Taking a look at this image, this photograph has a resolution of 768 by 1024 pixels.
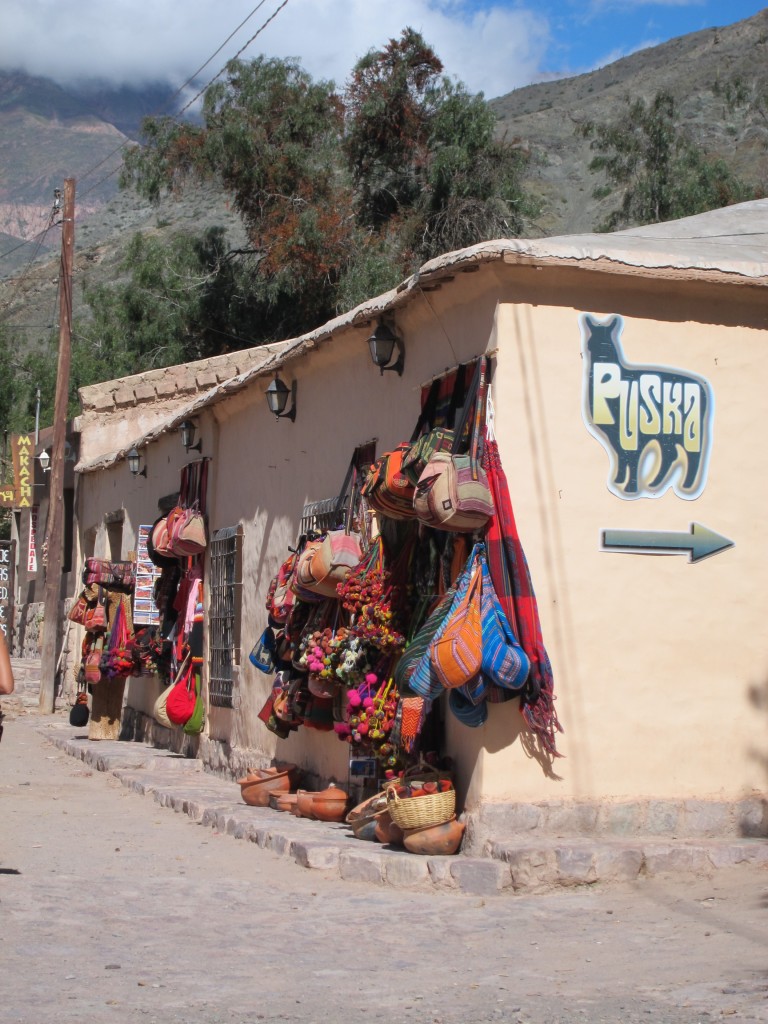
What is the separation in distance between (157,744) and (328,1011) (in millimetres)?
10333

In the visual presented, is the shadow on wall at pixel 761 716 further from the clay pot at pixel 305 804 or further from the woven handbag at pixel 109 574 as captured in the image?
the woven handbag at pixel 109 574

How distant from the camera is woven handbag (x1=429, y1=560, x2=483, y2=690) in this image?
648 centimetres

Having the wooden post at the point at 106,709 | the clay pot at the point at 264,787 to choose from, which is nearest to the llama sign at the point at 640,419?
the clay pot at the point at 264,787

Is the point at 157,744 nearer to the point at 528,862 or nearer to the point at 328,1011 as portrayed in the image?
the point at 528,862

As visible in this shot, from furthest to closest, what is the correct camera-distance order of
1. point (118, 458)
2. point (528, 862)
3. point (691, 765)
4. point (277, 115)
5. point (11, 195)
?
point (11, 195)
point (277, 115)
point (118, 458)
point (691, 765)
point (528, 862)

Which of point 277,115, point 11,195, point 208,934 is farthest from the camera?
point 11,195

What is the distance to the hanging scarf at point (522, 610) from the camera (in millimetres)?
6734

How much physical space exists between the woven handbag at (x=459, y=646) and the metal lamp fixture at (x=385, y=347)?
2.08 metres

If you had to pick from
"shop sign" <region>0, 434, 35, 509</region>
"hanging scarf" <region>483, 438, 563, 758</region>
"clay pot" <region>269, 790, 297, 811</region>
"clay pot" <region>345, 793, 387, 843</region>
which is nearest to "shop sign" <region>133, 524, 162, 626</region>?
"clay pot" <region>269, 790, 297, 811</region>

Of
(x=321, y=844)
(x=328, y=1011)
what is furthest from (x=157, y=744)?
(x=328, y=1011)

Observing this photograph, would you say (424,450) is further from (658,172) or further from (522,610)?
(658,172)

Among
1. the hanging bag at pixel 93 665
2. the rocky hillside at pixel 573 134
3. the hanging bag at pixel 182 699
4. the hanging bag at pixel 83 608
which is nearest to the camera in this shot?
the hanging bag at pixel 182 699

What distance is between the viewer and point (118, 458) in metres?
16.9

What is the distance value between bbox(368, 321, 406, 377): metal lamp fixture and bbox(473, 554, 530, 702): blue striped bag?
206cm
